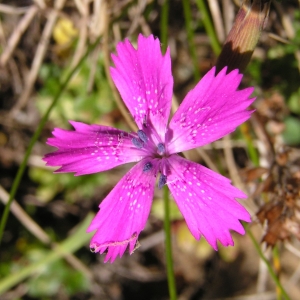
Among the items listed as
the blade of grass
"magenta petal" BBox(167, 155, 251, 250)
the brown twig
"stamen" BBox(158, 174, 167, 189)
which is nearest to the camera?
"magenta petal" BBox(167, 155, 251, 250)

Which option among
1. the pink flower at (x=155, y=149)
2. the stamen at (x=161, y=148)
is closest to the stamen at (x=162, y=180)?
the pink flower at (x=155, y=149)

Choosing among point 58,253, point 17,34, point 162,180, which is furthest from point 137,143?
point 17,34

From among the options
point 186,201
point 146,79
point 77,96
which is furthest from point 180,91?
point 186,201

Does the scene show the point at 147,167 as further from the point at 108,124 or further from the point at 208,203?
the point at 108,124

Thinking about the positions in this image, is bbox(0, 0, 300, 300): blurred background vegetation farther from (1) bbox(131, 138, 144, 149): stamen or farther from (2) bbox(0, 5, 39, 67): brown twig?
(1) bbox(131, 138, 144, 149): stamen

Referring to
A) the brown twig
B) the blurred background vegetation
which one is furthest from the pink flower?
the brown twig

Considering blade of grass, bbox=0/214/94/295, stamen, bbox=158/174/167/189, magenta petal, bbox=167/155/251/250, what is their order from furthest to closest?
blade of grass, bbox=0/214/94/295 < stamen, bbox=158/174/167/189 < magenta petal, bbox=167/155/251/250

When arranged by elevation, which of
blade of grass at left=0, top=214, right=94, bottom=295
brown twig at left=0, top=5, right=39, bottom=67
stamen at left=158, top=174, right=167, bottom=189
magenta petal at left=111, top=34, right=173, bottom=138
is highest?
brown twig at left=0, top=5, right=39, bottom=67
